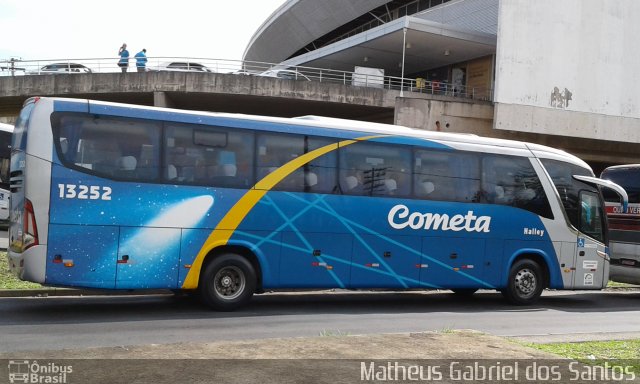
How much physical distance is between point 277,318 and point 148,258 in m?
2.30

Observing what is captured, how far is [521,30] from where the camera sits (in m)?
32.3

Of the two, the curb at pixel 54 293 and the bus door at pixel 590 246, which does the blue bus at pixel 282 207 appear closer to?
the bus door at pixel 590 246

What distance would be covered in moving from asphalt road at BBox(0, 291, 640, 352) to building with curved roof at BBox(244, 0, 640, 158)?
60.4 feet

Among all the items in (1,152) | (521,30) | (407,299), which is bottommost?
(407,299)

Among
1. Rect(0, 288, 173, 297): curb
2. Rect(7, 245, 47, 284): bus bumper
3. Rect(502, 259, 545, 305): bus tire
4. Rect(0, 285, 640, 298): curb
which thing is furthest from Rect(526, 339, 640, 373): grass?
Rect(0, 288, 173, 297): curb

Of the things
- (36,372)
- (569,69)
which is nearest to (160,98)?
(569,69)

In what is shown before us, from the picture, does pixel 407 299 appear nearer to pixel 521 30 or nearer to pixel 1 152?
pixel 1 152

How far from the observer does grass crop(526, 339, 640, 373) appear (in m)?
7.04

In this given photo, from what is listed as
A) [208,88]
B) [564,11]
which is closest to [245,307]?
[208,88]

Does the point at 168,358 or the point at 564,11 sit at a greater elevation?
the point at 564,11

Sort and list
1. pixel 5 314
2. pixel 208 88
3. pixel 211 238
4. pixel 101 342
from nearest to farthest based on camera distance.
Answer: pixel 101 342 → pixel 5 314 → pixel 211 238 → pixel 208 88

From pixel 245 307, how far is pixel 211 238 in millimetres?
1657

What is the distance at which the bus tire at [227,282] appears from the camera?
35.7 feet

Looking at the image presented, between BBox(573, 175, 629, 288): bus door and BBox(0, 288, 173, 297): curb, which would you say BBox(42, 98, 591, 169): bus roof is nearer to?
BBox(573, 175, 629, 288): bus door
